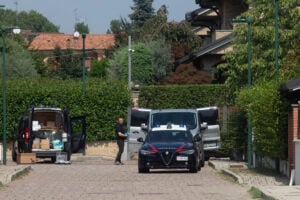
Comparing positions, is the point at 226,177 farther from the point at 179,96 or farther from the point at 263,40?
the point at 179,96

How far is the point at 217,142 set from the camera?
42812 millimetres

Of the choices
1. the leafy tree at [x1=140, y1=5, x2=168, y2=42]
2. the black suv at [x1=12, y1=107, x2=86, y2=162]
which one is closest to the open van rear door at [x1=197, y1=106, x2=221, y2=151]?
the black suv at [x1=12, y1=107, x2=86, y2=162]

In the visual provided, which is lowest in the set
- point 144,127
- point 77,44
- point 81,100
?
point 144,127

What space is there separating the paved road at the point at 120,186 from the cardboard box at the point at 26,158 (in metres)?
6.36

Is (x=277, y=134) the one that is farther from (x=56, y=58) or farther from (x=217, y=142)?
(x=56, y=58)

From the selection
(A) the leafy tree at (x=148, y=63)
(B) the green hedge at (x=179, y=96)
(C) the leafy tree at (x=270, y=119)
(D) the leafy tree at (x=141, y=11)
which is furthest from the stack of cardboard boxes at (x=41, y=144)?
(D) the leafy tree at (x=141, y=11)

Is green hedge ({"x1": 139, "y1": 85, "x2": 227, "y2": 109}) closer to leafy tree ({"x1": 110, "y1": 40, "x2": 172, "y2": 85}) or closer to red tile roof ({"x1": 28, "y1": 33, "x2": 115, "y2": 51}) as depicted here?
leafy tree ({"x1": 110, "y1": 40, "x2": 172, "y2": 85})

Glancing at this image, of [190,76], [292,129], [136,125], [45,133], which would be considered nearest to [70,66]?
[190,76]

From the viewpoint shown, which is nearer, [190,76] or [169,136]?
[169,136]

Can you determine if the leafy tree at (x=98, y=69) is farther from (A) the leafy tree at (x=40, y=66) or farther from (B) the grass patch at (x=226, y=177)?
(B) the grass patch at (x=226, y=177)

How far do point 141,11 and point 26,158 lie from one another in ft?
286

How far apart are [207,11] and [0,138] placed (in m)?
21.4

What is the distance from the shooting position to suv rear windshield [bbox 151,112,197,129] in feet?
128

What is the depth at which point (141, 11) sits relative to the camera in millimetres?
125750
